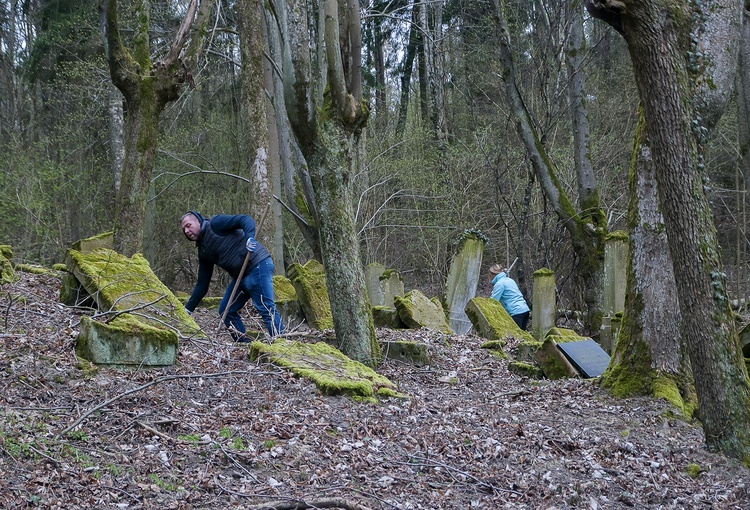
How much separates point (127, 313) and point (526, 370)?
4.37 m

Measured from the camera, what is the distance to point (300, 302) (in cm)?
998

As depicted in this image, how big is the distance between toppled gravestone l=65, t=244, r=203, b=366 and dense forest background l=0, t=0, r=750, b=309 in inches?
319

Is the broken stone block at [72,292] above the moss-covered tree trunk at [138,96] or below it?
below

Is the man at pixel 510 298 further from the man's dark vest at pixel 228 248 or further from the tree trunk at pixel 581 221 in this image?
the man's dark vest at pixel 228 248

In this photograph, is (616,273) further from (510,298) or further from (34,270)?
(34,270)

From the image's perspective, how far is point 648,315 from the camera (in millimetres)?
6617

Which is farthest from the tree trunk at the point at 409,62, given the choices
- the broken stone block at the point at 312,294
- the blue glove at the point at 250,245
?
the blue glove at the point at 250,245

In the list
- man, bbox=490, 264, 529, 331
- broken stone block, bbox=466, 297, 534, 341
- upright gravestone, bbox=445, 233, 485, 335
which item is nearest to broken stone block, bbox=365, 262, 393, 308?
upright gravestone, bbox=445, 233, 485, 335

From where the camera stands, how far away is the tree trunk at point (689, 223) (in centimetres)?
509

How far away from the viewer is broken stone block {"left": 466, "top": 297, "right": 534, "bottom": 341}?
10.5 meters

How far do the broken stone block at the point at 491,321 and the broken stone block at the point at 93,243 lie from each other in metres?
5.32

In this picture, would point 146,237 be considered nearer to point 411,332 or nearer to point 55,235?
point 55,235

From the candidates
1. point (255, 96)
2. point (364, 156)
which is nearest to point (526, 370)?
point (255, 96)

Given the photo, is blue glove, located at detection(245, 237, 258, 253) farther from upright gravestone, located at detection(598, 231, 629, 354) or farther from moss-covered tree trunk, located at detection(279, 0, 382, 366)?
upright gravestone, located at detection(598, 231, 629, 354)
